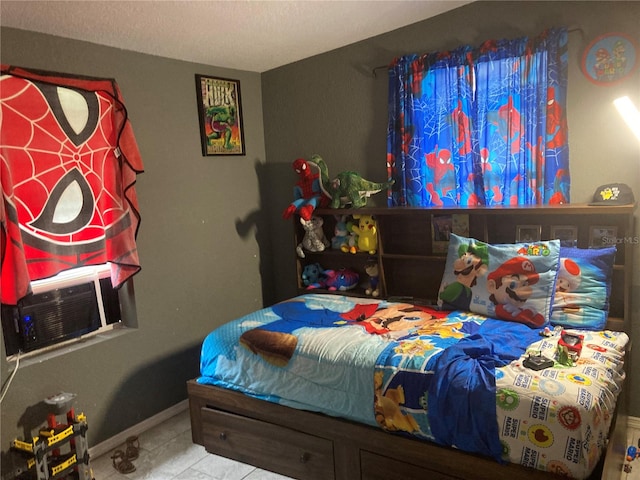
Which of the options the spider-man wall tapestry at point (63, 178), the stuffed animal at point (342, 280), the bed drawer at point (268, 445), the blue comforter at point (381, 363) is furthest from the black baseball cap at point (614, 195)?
the spider-man wall tapestry at point (63, 178)

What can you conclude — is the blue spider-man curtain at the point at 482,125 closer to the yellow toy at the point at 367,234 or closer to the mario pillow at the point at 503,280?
the yellow toy at the point at 367,234

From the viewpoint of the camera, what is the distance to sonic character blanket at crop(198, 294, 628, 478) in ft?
5.83

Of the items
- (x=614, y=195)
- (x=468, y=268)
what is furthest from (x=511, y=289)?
(x=614, y=195)

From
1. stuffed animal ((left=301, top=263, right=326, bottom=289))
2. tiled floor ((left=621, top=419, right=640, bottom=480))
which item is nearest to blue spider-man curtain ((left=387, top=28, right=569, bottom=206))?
stuffed animal ((left=301, top=263, right=326, bottom=289))

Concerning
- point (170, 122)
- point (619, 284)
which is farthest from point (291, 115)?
point (619, 284)

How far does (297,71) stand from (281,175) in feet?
2.48

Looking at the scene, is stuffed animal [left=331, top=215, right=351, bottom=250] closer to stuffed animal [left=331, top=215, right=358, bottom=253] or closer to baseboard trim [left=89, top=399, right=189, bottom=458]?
stuffed animal [left=331, top=215, right=358, bottom=253]

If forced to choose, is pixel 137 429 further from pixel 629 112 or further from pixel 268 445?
pixel 629 112

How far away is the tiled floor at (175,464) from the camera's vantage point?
2543 mm

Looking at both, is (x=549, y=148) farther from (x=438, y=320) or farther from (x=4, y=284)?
(x=4, y=284)

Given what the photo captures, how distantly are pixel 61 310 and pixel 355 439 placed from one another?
170 centimetres

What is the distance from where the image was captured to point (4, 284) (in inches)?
93.1

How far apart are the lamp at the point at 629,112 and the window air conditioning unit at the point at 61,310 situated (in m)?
2.90

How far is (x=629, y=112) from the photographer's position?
8.41 ft
